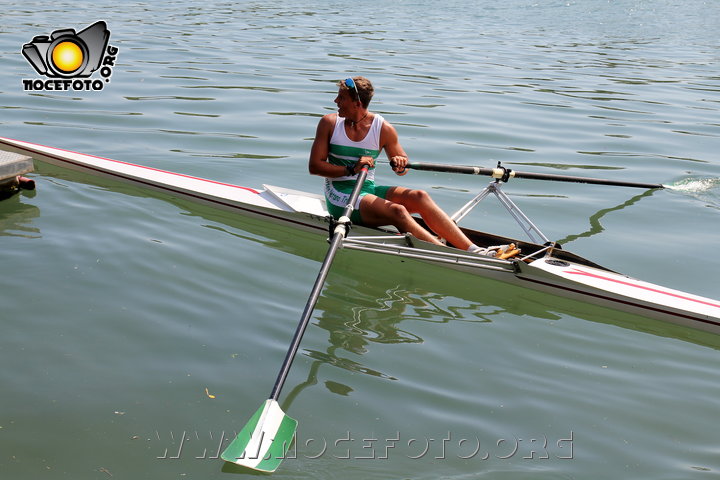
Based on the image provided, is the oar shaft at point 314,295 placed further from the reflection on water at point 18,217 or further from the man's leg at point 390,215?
the reflection on water at point 18,217

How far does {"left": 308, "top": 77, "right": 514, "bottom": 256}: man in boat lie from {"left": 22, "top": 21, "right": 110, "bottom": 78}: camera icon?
27.4ft

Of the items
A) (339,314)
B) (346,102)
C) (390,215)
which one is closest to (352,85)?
(346,102)

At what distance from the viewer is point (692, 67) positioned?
17125 millimetres

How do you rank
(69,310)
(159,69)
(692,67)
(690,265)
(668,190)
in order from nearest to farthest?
(69,310) → (690,265) → (668,190) → (159,69) → (692,67)

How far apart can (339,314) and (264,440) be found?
182 cm

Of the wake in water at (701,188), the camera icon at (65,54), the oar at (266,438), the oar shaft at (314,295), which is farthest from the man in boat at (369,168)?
the camera icon at (65,54)

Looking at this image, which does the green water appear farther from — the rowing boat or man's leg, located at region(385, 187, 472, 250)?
man's leg, located at region(385, 187, 472, 250)

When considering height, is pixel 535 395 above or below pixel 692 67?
below

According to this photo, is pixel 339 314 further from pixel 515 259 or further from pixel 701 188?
pixel 701 188

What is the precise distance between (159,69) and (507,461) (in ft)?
39.5

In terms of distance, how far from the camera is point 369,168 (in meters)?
6.18

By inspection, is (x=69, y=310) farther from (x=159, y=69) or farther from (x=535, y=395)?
(x=159, y=69)

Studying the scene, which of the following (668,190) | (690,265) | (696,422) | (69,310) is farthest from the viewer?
(668,190)

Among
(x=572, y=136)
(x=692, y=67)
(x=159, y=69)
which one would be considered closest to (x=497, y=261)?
(x=572, y=136)
